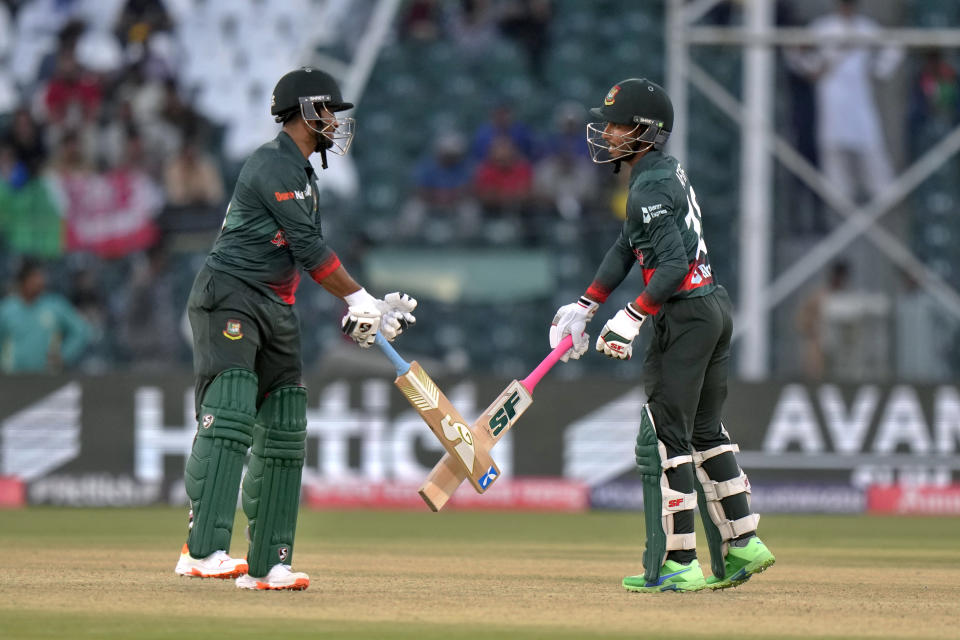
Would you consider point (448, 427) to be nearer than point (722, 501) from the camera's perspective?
No

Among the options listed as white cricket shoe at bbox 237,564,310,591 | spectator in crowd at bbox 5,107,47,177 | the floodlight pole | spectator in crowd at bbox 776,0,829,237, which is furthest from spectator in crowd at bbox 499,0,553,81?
white cricket shoe at bbox 237,564,310,591

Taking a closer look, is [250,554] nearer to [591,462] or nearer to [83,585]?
→ [83,585]

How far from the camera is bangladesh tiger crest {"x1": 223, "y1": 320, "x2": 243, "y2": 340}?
6.53m

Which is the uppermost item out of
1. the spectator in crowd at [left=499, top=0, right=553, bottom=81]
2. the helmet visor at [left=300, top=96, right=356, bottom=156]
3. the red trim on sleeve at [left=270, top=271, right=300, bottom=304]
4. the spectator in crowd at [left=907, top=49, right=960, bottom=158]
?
the spectator in crowd at [left=499, top=0, right=553, bottom=81]

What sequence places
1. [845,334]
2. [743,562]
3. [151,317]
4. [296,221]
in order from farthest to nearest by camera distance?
[151,317], [845,334], [743,562], [296,221]

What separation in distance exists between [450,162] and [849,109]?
→ 13.2 feet

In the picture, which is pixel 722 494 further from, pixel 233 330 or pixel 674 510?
pixel 233 330

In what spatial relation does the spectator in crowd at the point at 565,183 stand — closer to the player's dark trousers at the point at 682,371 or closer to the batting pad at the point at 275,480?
the player's dark trousers at the point at 682,371

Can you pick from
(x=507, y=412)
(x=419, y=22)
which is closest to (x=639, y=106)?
(x=507, y=412)

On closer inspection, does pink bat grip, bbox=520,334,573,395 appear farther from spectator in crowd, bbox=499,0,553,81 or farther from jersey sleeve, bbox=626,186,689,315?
spectator in crowd, bbox=499,0,553,81

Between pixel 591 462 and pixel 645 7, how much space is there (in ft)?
18.7

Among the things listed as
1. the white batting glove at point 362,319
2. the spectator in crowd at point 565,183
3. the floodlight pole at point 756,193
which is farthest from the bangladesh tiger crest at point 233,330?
the spectator in crowd at point 565,183

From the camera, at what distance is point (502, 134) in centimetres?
1608

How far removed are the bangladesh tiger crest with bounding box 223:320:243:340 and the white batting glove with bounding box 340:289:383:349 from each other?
17.0 inches
